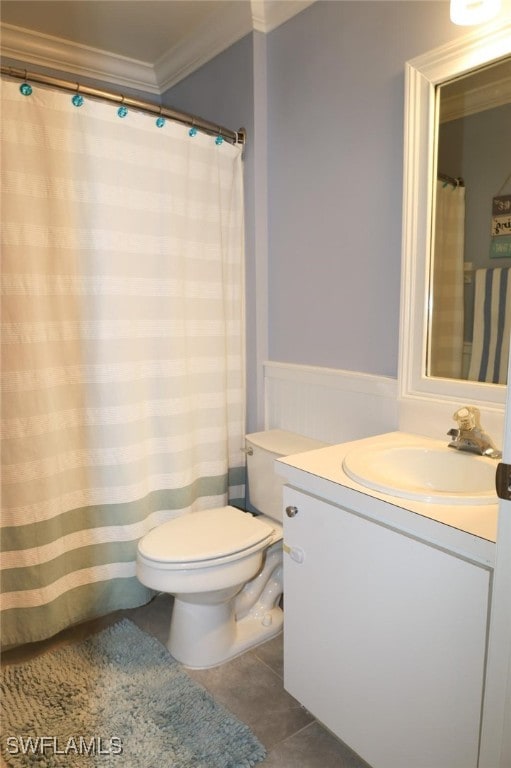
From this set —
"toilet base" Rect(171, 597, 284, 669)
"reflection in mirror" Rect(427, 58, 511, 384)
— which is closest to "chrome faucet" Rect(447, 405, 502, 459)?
"reflection in mirror" Rect(427, 58, 511, 384)

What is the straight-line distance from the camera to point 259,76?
1.96 m

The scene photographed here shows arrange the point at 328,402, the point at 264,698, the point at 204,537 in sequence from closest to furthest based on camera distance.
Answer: the point at 264,698 → the point at 204,537 → the point at 328,402

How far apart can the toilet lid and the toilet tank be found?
11 cm

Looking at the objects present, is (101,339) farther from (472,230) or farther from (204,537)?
(472,230)

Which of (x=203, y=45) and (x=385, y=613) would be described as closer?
(x=385, y=613)

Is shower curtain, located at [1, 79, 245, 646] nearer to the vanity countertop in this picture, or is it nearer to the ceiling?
the ceiling

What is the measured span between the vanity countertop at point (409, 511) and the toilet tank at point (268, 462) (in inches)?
19.6

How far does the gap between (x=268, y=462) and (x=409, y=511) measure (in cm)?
89

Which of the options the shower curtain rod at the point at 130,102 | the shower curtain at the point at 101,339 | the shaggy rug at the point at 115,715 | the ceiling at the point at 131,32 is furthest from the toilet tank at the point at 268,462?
the ceiling at the point at 131,32

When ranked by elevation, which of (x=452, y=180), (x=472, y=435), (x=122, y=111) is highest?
(x=122, y=111)

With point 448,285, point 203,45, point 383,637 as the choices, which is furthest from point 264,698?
point 203,45

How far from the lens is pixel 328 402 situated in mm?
1848

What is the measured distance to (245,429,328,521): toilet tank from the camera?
1828 millimetres

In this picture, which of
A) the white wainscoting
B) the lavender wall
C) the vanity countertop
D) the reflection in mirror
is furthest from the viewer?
the white wainscoting
